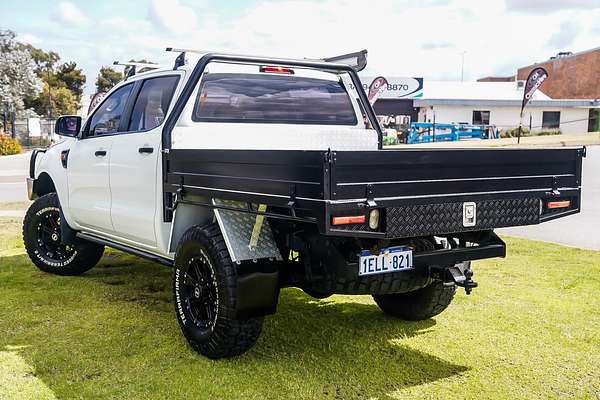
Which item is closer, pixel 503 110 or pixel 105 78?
pixel 503 110

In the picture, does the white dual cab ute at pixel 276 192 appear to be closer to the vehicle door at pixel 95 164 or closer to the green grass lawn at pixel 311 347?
the vehicle door at pixel 95 164

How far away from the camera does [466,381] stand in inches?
160

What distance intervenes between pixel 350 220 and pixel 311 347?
5.33 ft

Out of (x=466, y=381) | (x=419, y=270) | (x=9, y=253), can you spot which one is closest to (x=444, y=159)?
(x=419, y=270)

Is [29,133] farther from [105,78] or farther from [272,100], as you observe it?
[272,100]

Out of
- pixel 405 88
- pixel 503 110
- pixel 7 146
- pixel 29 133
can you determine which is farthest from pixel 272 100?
pixel 405 88

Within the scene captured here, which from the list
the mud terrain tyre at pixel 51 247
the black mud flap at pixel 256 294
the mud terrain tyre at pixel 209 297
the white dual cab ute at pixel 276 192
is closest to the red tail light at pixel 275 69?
the white dual cab ute at pixel 276 192

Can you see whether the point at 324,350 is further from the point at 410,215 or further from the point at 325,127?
the point at 325,127

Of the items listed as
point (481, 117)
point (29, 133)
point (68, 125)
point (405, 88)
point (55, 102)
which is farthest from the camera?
point (405, 88)

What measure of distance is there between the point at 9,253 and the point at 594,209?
996cm

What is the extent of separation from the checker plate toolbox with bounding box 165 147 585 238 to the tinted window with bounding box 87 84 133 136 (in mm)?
1677

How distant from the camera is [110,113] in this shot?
5.98m

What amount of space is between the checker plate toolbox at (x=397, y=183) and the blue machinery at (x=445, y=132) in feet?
111

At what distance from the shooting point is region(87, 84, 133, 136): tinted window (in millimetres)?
5816
